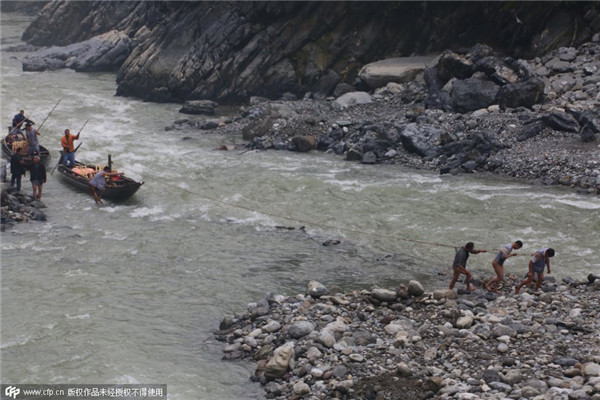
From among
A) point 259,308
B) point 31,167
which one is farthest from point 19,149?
point 259,308

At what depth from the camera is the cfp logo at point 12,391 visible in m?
14.0

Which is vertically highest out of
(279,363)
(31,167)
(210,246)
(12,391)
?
(31,167)

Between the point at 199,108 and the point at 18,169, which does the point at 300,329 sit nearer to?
the point at 18,169

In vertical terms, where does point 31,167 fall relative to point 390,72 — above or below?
below

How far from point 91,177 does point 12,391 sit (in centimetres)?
1304

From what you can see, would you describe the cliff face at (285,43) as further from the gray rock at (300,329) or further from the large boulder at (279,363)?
the large boulder at (279,363)

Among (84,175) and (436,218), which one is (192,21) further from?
(436,218)

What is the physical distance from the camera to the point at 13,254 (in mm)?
20688

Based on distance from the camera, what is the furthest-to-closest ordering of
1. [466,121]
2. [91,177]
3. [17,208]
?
[466,121] < [91,177] < [17,208]

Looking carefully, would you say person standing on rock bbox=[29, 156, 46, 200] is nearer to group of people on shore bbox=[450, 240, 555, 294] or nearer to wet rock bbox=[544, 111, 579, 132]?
group of people on shore bbox=[450, 240, 555, 294]

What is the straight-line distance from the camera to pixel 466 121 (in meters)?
30.3

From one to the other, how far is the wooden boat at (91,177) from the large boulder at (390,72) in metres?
15.2

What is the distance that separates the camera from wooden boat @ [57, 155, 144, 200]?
24922 mm

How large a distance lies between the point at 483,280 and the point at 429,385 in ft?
19.8
